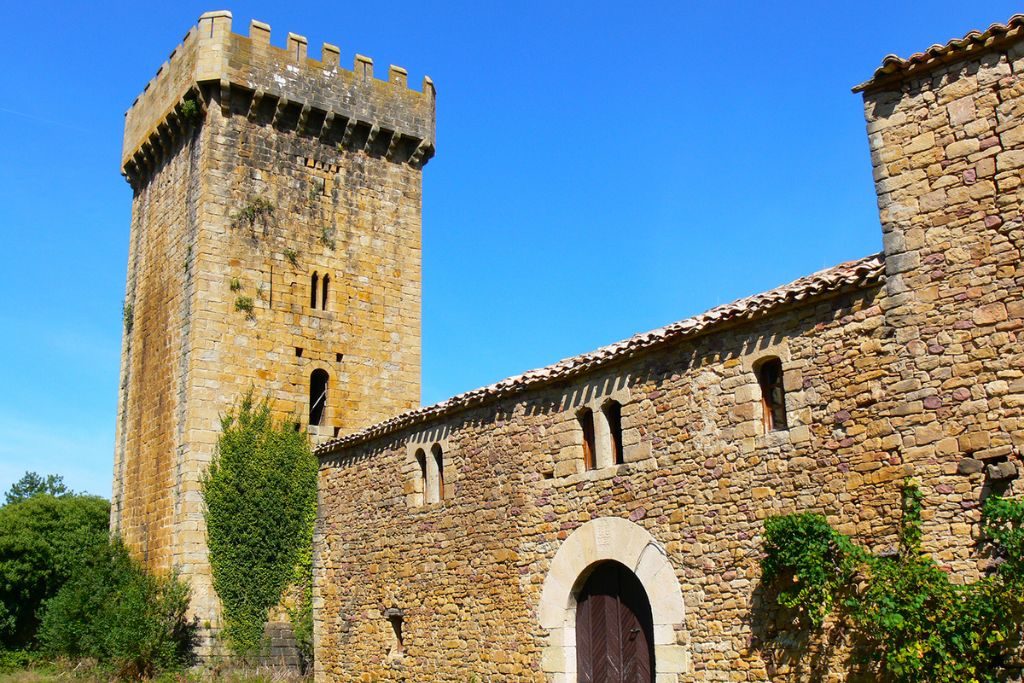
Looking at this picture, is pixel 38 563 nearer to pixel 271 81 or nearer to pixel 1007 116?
pixel 271 81

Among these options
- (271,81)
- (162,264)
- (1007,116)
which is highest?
(271,81)

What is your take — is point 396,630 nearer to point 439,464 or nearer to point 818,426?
point 439,464

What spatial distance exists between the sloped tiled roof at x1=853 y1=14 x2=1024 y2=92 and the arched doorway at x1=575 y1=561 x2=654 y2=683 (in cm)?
604

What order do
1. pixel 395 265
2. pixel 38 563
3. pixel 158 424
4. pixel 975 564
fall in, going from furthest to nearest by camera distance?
pixel 38 563 < pixel 395 265 < pixel 158 424 < pixel 975 564

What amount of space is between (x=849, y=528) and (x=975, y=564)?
47.7 inches

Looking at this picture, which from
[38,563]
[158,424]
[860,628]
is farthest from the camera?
[38,563]

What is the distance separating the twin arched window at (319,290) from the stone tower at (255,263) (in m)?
0.03

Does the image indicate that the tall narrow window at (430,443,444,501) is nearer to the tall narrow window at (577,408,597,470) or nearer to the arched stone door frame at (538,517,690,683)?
the arched stone door frame at (538,517,690,683)

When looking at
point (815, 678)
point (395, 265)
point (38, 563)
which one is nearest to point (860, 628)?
point (815, 678)

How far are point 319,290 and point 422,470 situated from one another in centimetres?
606

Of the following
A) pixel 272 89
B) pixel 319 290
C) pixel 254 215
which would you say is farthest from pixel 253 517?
pixel 272 89

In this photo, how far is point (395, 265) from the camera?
21.7m

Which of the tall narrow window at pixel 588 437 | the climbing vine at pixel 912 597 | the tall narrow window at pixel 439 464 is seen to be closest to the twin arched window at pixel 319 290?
the tall narrow window at pixel 439 464

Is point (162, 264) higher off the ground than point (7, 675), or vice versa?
point (162, 264)
